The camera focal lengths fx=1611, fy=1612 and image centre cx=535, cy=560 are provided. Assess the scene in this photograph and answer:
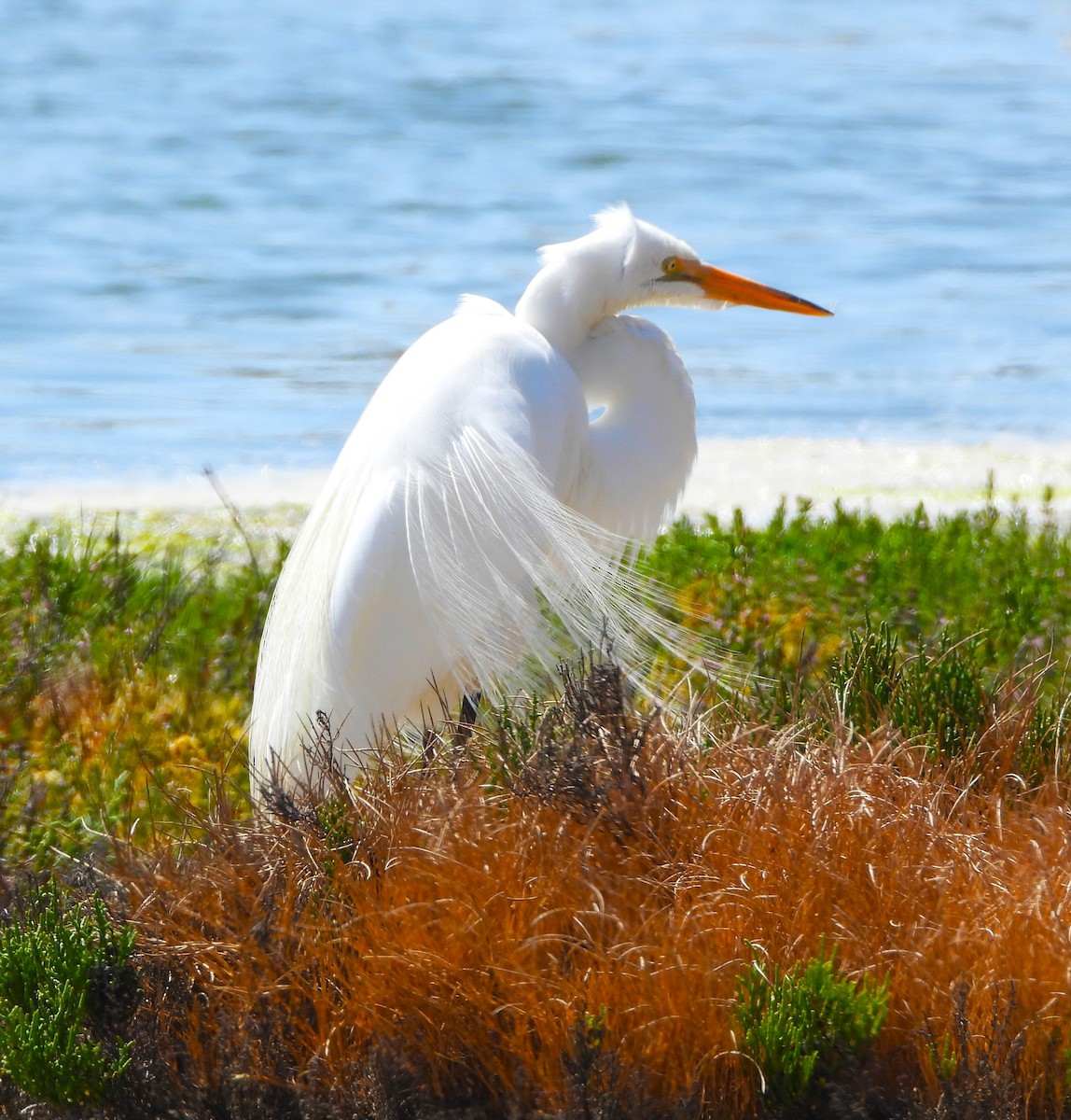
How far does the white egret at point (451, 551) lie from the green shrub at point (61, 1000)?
0.63m

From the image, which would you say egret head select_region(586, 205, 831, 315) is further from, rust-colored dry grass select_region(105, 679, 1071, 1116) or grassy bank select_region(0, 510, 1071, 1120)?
rust-colored dry grass select_region(105, 679, 1071, 1116)

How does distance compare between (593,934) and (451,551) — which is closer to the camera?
(593,934)

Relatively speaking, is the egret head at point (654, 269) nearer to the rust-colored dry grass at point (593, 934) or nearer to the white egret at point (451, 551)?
the white egret at point (451, 551)

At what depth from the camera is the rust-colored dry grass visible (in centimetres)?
216

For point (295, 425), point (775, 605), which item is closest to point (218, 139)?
point (295, 425)

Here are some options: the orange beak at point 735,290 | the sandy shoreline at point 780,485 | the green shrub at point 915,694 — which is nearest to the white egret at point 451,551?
the orange beak at point 735,290

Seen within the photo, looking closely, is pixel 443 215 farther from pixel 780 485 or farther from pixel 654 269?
pixel 654 269

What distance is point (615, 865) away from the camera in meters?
2.47

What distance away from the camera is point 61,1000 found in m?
2.18

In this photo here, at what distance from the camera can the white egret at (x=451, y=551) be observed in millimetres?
3250

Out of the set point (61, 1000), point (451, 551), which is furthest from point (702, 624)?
point (61, 1000)

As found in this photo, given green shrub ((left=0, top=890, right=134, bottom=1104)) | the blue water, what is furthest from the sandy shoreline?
green shrub ((left=0, top=890, right=134, bottom=1104))

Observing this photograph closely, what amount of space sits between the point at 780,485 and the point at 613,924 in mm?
5692

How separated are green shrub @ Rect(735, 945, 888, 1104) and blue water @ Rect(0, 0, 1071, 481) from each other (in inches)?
272
